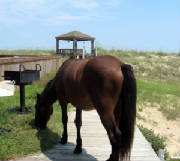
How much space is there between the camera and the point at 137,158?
13.5ft

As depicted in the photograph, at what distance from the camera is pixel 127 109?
349 centimetres

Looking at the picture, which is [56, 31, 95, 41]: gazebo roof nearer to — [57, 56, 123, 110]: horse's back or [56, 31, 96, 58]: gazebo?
[56, 31, 96, 58]: gazebo

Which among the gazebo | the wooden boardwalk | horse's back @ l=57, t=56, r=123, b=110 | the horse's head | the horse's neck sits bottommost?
the wooden boardwalk

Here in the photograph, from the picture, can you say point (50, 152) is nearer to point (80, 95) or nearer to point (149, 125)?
point (80, 95)

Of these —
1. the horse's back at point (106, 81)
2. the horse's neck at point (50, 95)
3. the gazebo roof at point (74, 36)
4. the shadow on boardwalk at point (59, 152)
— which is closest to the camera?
the horse's back at point (106, 81)

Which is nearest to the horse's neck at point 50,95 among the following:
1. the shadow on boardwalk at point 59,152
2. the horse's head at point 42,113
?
the horse's head at point 42,113

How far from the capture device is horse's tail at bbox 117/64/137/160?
341 cm

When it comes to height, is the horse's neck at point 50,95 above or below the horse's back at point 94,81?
below

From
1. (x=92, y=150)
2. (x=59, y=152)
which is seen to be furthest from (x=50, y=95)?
(x=92, y=150)

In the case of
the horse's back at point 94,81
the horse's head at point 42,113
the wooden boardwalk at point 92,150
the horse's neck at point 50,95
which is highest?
the horse's back at point 94,81

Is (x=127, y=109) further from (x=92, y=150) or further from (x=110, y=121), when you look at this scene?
(x=92, y=150)

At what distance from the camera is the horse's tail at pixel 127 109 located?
341cm

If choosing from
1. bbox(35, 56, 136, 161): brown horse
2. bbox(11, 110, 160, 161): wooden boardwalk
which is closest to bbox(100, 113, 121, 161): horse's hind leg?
bbox(35, 56, 136, 161): brown horse

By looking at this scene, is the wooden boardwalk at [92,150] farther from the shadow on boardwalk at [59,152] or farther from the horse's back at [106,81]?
the horse's back at [106,81]
